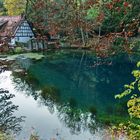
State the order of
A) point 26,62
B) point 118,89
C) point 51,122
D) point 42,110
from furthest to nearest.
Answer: point 26,62 < point 118,89 < point 42,110 < point 51,122

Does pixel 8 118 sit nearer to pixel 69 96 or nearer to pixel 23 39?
pixel 69 96

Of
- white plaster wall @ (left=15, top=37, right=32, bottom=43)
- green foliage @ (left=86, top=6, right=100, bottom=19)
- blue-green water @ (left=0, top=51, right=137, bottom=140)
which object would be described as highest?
green foliage @ (left=86, top=6, right=100, bottom=19)

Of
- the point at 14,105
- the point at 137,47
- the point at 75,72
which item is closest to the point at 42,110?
the point at 14,105

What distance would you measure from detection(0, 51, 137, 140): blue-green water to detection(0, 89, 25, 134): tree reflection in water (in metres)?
0.48

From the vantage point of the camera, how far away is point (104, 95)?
29703mm

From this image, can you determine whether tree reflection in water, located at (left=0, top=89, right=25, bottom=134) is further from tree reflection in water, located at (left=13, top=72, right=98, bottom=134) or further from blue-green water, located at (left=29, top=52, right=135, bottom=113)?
blue-green water, located at (left=29, top=52, right=135, bottom=113)

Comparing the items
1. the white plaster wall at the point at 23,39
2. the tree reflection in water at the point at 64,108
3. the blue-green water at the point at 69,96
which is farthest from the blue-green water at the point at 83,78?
the white plaster wall at the point at 23,39

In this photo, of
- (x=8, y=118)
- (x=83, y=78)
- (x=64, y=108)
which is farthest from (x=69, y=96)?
(x=83, y=78)

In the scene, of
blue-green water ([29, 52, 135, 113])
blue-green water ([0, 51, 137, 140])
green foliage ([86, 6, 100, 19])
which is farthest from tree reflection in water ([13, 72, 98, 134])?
green foliage ([86, 6, 100, 19])

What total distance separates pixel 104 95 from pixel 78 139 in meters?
11.3

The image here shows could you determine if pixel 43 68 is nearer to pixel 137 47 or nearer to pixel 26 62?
pixel 26 62

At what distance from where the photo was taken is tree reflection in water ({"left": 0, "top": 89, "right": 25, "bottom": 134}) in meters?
19.8

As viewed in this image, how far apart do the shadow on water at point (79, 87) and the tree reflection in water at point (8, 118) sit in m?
2.60

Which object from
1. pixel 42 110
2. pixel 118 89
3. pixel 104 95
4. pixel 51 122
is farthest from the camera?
pixel 118 89
